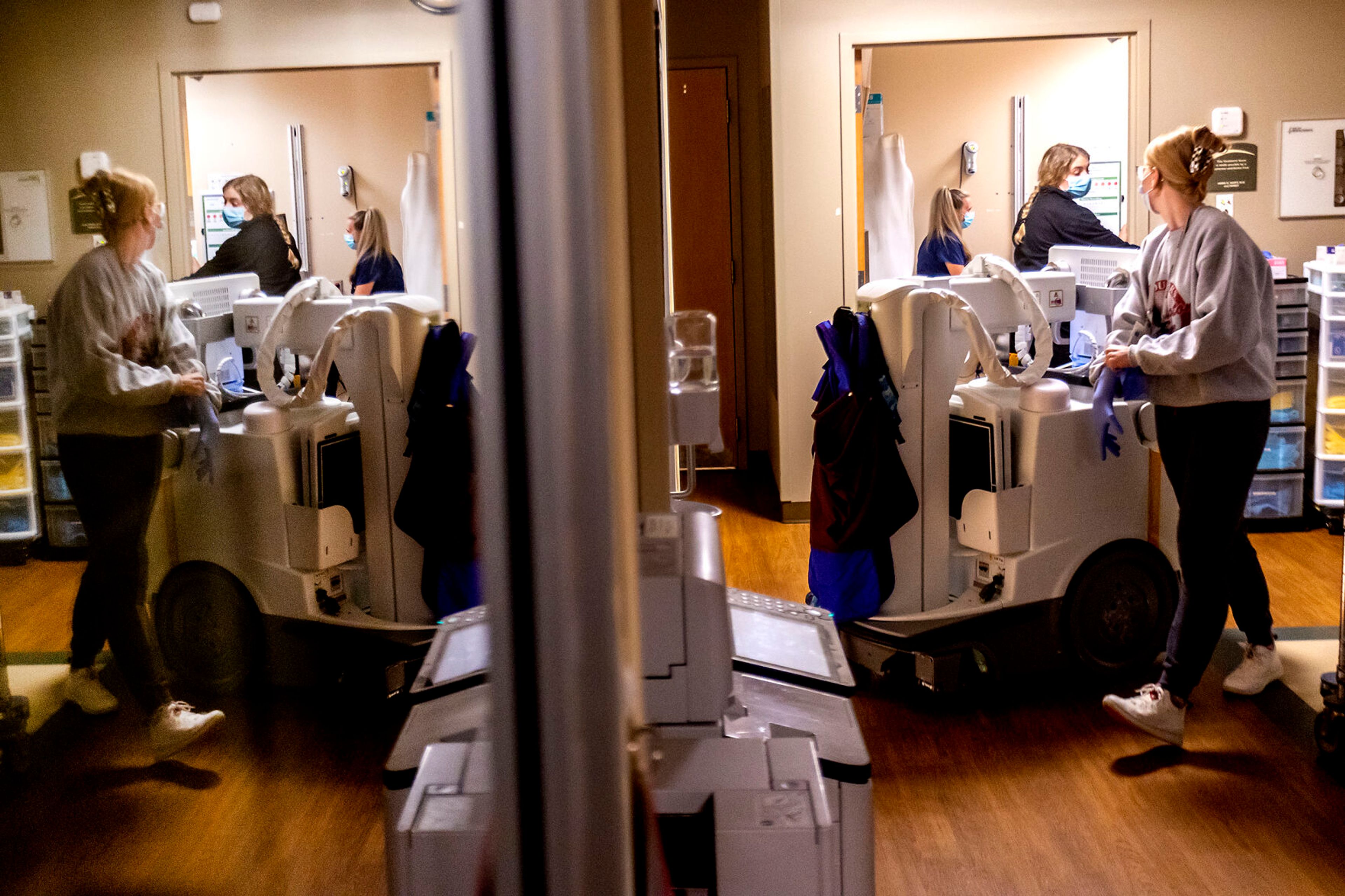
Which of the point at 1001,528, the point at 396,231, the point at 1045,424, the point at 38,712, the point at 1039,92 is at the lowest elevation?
the point at 1001,528

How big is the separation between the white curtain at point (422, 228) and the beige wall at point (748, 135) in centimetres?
465

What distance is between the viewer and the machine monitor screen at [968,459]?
2.80 meters

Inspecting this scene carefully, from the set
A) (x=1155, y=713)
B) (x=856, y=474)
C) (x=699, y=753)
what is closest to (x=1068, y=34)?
(x=856, y=474)

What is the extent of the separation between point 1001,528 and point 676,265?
9.78ft

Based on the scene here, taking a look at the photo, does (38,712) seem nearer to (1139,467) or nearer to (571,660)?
(571,660)

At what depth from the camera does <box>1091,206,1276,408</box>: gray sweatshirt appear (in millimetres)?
2350

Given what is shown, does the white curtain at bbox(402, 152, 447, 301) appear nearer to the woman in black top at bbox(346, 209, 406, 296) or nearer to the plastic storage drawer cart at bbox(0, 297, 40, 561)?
the woman in black top at bbox(346, 209, 406, 296)

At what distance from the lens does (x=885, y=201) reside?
455cm

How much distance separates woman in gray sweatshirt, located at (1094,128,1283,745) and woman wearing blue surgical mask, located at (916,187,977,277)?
1008mm

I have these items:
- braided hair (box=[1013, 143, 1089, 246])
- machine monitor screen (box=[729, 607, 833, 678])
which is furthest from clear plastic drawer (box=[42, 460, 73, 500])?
braided hair (box=[1013, 143, 1089, 246])

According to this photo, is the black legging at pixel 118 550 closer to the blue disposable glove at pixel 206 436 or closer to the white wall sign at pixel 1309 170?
the blue disposable glove at pixel 206 436

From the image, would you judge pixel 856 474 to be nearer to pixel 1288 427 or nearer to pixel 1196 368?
pixel 1196 368

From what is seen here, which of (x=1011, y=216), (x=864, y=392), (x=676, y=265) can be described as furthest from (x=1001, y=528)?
(x=676, y=265)

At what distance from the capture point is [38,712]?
35 cm
